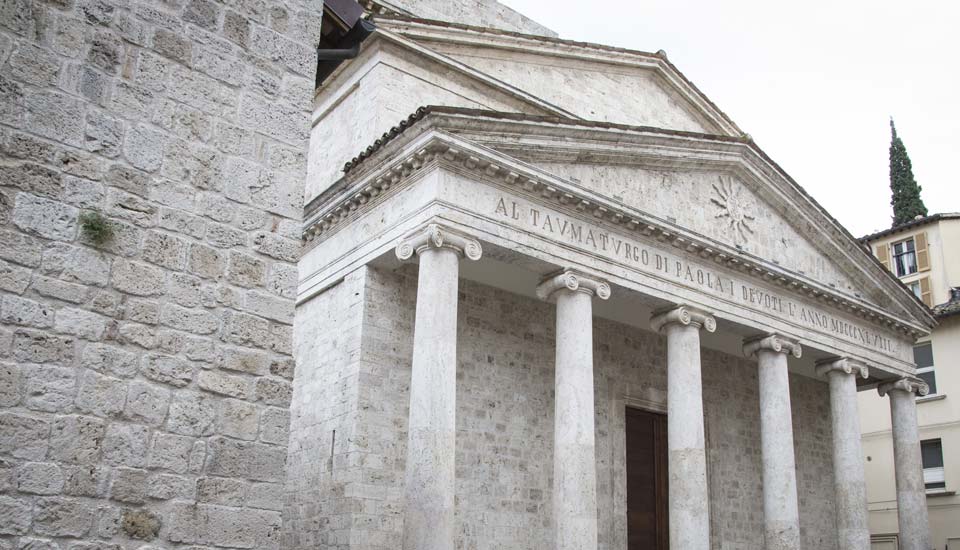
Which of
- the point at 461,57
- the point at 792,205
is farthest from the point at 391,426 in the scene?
the point at 792,205

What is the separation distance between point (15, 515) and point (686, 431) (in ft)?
34.9

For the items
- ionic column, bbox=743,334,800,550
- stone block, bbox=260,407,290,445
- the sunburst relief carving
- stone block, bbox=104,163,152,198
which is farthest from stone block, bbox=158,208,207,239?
ionic column, bbox=743,334,800,550

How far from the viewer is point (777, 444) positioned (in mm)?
15023

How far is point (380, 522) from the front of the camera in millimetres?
11875

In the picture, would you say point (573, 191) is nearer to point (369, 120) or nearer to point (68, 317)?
point (369, 120)

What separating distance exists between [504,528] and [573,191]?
512 centimetres

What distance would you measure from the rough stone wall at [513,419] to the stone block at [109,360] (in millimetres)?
7281

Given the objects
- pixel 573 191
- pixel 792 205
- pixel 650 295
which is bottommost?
pixel 650 295

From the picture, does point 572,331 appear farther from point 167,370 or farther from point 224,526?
point 167,370

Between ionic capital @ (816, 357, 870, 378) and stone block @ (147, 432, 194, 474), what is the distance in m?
14.4

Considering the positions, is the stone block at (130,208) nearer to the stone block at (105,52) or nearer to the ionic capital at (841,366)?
the stone block at (105,52)

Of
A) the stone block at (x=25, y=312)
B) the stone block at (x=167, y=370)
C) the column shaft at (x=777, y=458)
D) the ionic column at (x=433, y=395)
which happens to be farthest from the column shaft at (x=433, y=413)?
the column shaft at (x=777, y=458)

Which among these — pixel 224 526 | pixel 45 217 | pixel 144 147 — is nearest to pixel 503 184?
pixel 144 147

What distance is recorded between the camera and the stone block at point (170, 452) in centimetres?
483
